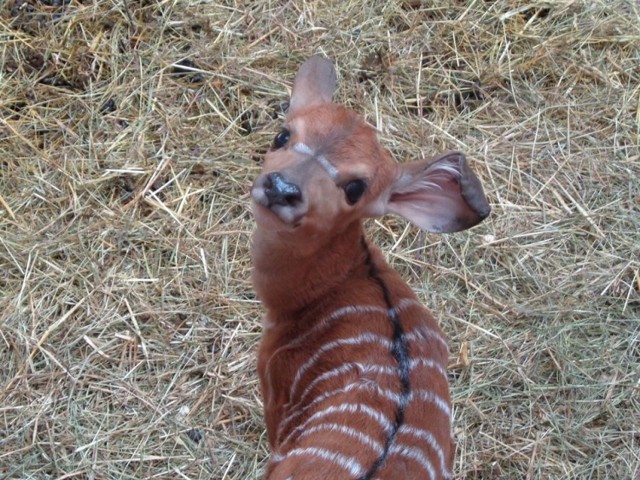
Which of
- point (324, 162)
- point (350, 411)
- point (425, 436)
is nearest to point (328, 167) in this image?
point (324, 162)

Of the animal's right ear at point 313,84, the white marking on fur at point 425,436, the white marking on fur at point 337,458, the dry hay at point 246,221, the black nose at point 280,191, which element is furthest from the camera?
the dry hay at point 246,221

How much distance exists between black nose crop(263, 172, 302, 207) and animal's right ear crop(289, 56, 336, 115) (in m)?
0.68

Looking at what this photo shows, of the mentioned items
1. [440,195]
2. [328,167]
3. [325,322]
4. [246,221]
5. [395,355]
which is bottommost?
[246,221]

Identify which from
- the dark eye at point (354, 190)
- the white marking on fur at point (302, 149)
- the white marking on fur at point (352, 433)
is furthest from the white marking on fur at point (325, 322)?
the white marking on fur at point (302, 149)

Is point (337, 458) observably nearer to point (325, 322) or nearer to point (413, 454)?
point (413, 454)

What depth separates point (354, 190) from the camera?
3.40 m

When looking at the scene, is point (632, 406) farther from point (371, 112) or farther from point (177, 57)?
point (177, 57)

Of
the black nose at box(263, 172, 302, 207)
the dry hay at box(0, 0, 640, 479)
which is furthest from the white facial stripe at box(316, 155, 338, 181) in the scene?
the dry hay at box(0, 0, 640, 479)

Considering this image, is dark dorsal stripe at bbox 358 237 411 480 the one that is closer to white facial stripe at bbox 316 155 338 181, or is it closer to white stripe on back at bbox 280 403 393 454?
white stripe on back at bbox 280 403 393 454

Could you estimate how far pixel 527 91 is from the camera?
5.55 m

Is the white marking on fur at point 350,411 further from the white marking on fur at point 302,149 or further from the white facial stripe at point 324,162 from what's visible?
the white marking on fur at point 302,149

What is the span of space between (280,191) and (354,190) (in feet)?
1.27

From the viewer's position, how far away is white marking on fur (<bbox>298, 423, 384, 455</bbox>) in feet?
9.55

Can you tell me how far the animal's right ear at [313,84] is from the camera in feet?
12.3
